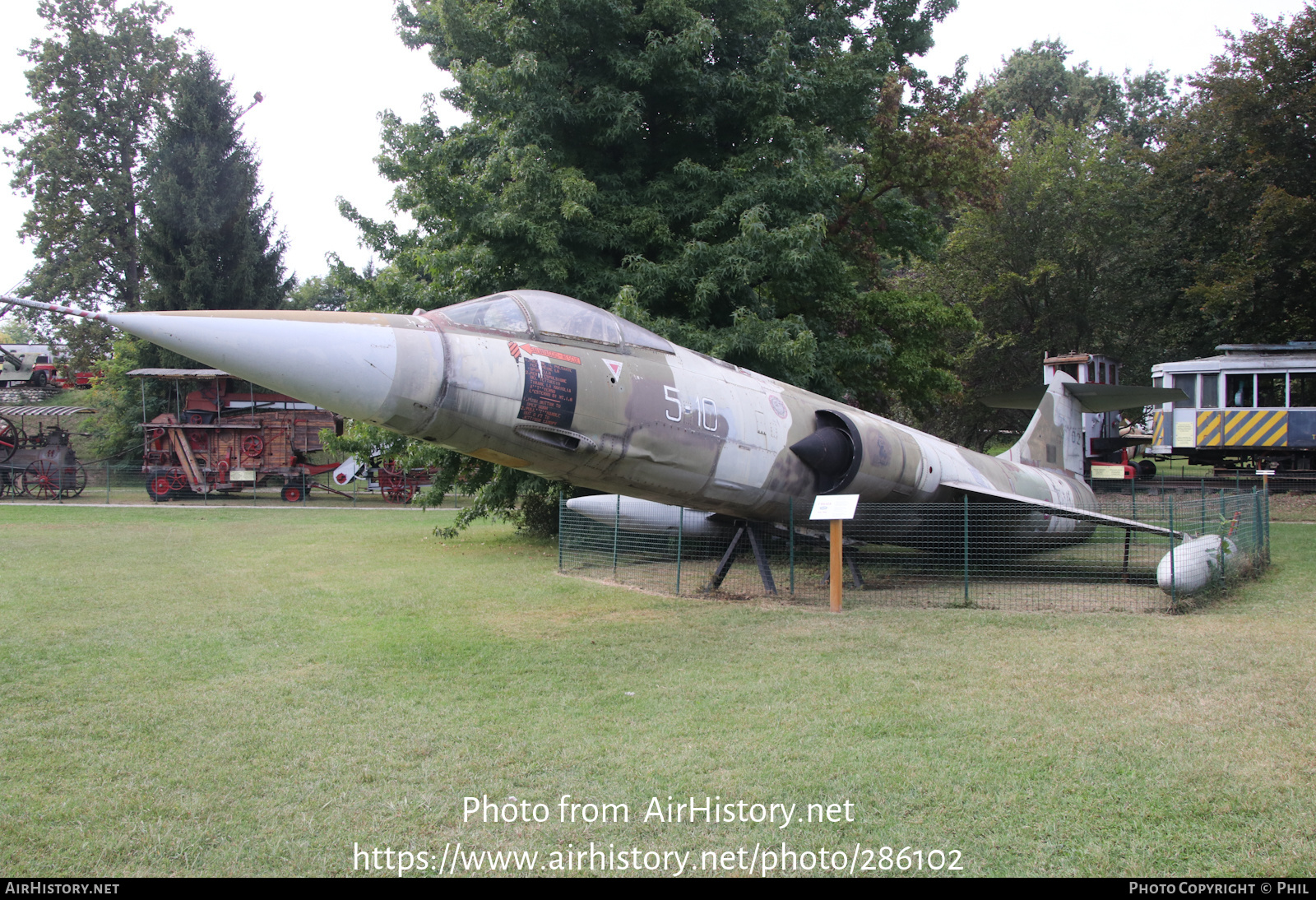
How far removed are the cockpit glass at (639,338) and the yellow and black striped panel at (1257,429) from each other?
21.3m

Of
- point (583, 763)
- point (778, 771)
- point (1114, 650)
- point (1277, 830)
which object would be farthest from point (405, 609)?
point (1277, 830)

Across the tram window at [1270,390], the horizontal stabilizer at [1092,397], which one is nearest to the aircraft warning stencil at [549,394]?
the horizontal stabilizer at [1092,397]

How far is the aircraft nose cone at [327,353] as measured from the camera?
5.30 metres

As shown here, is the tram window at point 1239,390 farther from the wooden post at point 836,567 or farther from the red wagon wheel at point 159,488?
the red wagon wheel at point 159,488

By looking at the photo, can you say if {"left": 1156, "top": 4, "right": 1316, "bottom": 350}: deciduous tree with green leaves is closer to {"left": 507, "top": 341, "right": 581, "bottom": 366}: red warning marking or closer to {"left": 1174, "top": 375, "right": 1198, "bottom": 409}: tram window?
{"left": 1174, "top": 375, "right": 1198, "bottom": 409}: tram window

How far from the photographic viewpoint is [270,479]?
29.8 meters

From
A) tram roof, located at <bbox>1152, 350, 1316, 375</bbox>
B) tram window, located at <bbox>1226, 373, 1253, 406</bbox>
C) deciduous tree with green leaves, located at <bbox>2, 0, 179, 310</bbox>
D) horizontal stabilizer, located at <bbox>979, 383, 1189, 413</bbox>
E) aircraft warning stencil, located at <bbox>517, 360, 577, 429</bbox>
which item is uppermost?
deciduous tree with green leaves, located at <bbox>2, 0, 179, 310</bbox>

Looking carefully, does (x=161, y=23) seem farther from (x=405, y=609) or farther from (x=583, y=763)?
(x=583, y=763)

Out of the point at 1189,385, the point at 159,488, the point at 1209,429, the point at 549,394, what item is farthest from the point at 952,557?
the point at 159,488

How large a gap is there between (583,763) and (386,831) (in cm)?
113

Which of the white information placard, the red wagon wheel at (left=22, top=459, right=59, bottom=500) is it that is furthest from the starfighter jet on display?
the red wagon wheel at (left=22, top=459, right=59, bottom=500)

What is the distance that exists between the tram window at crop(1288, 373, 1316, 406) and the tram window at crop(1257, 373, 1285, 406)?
0.79ft

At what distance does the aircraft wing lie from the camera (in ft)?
31.0

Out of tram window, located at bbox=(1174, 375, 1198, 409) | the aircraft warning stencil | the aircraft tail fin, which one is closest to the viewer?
the aircraft warning stencil
